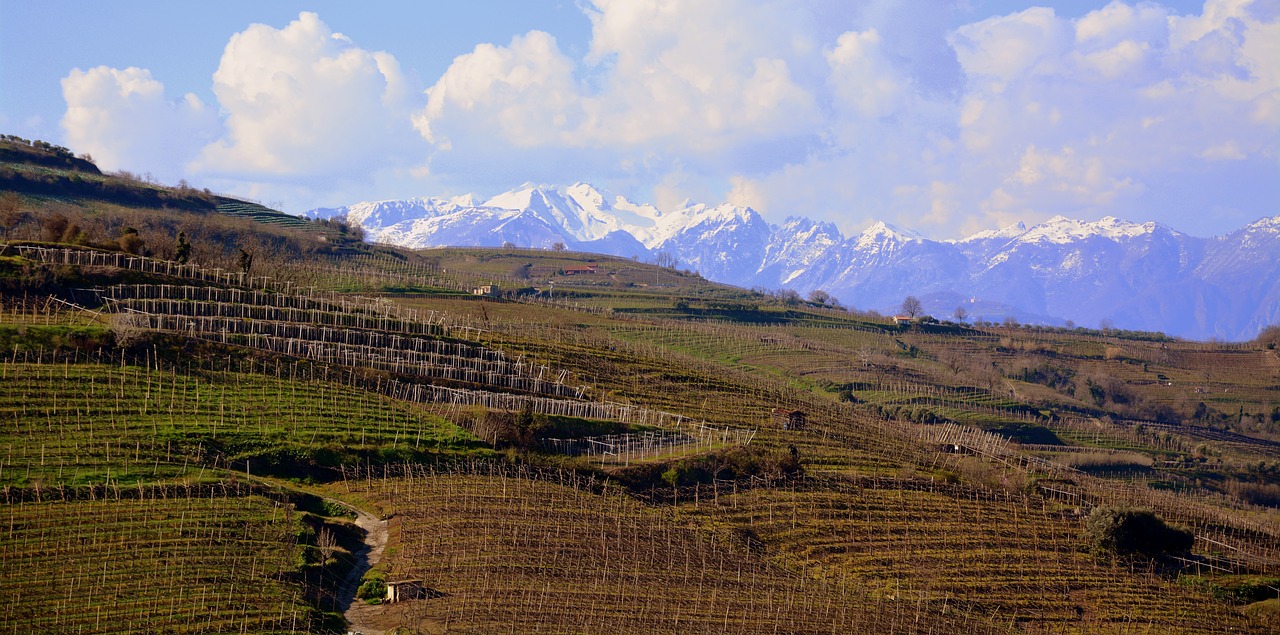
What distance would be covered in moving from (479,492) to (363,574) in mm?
9390

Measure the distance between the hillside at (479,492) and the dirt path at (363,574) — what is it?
160 millimetres

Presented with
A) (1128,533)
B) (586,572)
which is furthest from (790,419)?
(586,572)

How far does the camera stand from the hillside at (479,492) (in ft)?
103

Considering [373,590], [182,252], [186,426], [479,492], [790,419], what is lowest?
[373,590]

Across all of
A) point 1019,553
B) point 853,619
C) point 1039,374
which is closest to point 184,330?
point 853,619

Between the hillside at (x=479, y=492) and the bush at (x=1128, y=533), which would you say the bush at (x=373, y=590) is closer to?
the hillside at (x=479, y=492)

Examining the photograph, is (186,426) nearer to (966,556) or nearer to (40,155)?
(966,556)

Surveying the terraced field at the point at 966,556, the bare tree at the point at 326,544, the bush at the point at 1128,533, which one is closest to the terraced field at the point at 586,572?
the terraced field at the point at 966,556

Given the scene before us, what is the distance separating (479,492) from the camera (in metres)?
42.6

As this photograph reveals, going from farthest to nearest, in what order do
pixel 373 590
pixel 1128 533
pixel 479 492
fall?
pixel 1128 533 < pixel 479 492 < pixel 373 590

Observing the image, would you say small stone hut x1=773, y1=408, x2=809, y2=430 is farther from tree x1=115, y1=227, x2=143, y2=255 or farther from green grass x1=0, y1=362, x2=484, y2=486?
tree x1=115, y1=227, x2=143, y2=255

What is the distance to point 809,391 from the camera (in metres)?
94.0

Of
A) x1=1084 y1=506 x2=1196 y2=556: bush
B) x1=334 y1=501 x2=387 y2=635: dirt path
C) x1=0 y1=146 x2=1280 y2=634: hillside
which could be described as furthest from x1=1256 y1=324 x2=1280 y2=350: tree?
x1=334 y1=501 x2=387 y2=635: dirt path

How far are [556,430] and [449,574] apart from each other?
1889cm
